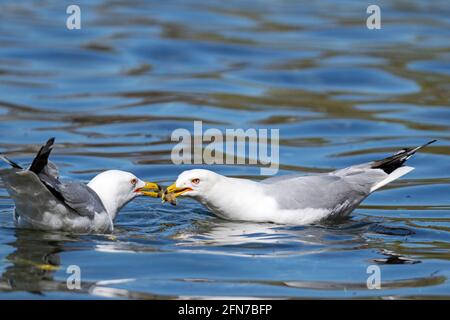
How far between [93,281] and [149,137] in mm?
6731

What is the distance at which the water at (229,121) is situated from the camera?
28.7 feet

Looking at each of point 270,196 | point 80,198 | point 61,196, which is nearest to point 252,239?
point 270,196

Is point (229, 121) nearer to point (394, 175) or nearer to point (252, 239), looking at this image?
point (394, 175)

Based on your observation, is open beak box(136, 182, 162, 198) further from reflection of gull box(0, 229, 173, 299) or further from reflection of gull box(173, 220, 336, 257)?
reflection of gull box(0, 229, 173, 299)

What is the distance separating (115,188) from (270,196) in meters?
1.50

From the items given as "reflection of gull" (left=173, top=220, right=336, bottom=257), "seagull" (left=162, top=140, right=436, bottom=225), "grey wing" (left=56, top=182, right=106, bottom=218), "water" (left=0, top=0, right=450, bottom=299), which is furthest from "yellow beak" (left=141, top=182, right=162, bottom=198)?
"grey wing" (left=56, top=182, right=106, bottom=218)

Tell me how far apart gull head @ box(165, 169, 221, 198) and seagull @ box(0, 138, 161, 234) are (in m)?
0.25

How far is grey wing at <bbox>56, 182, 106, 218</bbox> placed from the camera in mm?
9071

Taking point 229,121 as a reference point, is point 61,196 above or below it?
below

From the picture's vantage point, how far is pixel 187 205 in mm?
11250

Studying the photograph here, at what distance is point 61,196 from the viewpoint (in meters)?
8.99

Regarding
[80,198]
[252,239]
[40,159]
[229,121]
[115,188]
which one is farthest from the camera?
[229,121]

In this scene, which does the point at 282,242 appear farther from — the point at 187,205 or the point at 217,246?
the point at 187,205

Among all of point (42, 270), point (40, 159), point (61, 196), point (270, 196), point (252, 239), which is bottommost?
point (42, 270)
